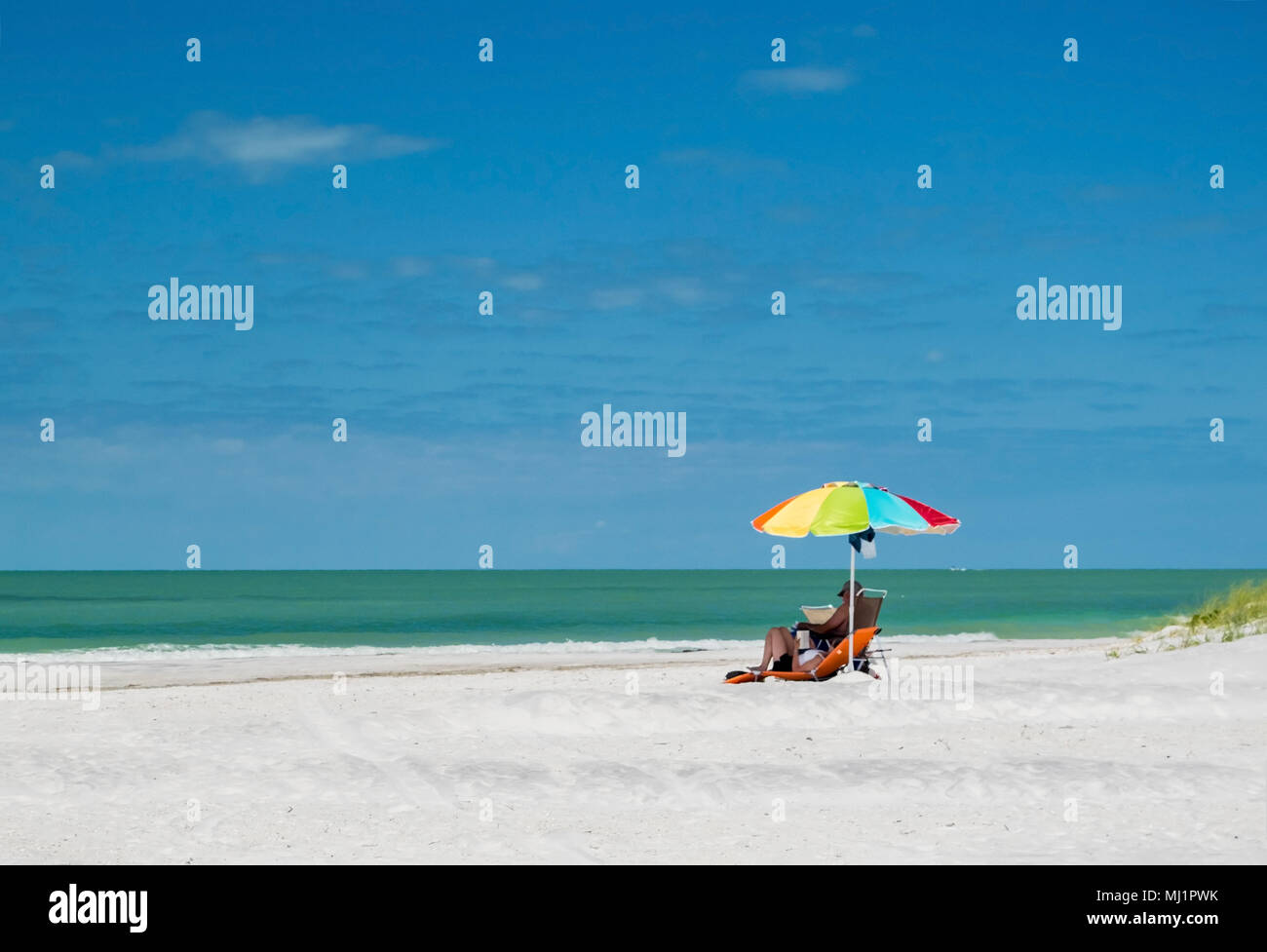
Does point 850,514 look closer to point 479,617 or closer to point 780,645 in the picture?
point 780,645

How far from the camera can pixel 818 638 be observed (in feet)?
52.5

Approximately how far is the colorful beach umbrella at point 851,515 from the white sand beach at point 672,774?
188 cm

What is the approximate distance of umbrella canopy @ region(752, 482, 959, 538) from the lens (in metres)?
14.9

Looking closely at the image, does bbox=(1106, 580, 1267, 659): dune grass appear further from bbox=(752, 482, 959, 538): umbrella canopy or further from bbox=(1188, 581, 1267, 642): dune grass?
bbox=(752, 482, 959, 538): umbrella canopy

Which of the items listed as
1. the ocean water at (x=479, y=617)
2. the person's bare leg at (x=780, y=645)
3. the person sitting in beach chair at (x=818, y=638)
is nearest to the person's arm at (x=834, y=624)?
the person sitting in beach chair at (x=818, y=638)

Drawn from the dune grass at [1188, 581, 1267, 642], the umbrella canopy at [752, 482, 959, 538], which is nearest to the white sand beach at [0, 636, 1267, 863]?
the umbrella canopy at [752, 482, 959, 538]

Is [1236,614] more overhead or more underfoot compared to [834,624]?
more underfoot

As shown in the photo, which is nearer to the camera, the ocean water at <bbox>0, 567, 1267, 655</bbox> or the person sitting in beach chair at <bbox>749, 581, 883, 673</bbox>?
the person sitting in beach chair at <bbox>749, 581, 883, 673</bbox>

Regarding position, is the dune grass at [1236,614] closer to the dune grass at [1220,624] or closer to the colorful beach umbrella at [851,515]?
the dune grass at [1220,624]

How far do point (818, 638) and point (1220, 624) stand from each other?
8947 millimetres

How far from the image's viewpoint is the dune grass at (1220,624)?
1886 centimetres

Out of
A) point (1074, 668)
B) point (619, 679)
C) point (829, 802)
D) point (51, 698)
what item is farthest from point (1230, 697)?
point (51, 698)

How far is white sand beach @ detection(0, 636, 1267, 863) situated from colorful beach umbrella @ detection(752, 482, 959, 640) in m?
1.88

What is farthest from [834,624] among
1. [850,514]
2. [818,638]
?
[850,514]
